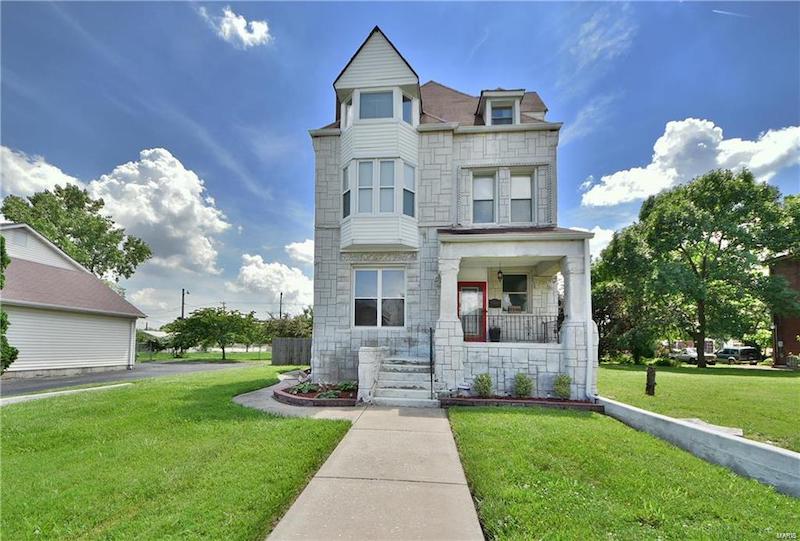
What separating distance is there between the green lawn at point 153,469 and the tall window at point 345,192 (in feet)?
20.3

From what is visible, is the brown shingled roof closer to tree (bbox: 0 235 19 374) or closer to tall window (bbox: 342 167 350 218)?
tree (bbox: 0 235 19 374)

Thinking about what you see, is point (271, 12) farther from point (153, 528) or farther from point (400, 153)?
point (153, 528)

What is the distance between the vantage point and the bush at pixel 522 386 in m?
8.81

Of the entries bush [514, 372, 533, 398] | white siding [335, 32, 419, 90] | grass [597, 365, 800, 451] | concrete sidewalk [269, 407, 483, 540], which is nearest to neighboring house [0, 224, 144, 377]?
white siding [335, 32, 419, 90]

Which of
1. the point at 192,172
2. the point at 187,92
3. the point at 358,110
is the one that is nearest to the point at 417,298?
the point at 358,110

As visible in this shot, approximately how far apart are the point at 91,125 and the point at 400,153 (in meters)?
13.1

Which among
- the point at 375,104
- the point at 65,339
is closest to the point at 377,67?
the point at 375,104

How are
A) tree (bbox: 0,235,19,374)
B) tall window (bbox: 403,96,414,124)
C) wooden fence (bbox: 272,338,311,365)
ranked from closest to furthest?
1. tree (bbox: 0,235,19,374)
2. tall window (bbox: 403,96,414,124)
3. wooden fence (bbox: 272,338,311,365)

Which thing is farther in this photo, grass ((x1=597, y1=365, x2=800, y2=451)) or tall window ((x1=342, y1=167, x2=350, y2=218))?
tall window ((x1=342, y1=167, x2=350, y2=218))

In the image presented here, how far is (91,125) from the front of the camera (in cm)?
1478

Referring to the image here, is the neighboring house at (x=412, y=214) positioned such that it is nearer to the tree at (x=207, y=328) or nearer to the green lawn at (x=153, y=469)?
the green lawn at (x=153, y=469)

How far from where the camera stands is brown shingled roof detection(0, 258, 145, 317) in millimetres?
16422

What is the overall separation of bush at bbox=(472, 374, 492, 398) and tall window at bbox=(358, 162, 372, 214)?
5.61 metres

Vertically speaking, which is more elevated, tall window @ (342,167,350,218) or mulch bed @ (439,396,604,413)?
tall window @ (342,167,350,218)
